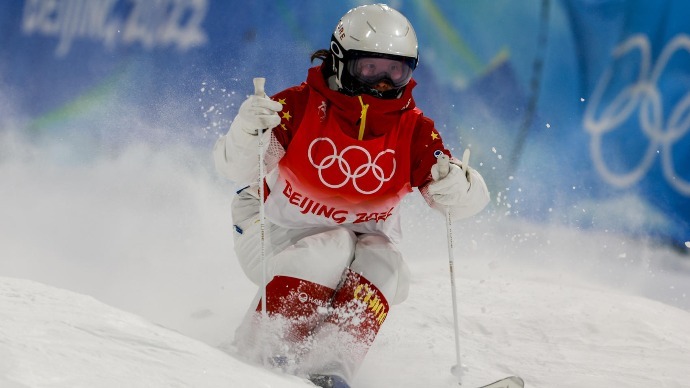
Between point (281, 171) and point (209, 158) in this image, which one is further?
point (209, 158)

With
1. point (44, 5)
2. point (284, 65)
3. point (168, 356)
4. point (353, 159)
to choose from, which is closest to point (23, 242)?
point (44, 5)

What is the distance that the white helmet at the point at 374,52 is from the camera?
2545mm

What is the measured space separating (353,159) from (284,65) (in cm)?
234

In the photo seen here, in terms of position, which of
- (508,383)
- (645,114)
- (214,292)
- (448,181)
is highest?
(448,181)

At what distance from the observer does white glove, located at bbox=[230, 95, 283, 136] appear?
7.89 ft

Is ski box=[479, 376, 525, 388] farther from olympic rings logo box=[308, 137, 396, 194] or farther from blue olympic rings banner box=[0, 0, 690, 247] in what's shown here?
blue olympic rings banner box=[0, 0, 690, 247]

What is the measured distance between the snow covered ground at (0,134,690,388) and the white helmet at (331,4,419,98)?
92cm

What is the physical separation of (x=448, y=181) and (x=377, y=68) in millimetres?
413

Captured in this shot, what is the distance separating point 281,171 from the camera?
8.90 ft

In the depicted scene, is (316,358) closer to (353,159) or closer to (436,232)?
(353,159)

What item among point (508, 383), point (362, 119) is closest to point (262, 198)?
point (362, 119)

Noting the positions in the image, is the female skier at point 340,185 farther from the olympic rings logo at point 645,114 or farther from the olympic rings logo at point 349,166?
the olympic rings logo at point 645,114

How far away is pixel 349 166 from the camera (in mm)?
2615

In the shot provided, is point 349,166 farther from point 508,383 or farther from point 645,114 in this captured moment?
point 645,114
